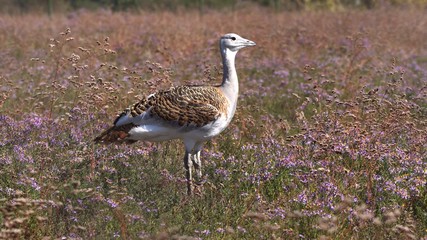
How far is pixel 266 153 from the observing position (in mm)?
6539

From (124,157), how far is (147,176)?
15.1 inches

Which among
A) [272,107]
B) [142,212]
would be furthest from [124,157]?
[272,107]

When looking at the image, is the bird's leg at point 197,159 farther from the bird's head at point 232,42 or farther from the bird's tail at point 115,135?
the bird's head at point 232,42

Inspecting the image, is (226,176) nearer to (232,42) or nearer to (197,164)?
(197,164)

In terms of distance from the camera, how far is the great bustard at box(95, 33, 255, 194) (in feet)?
19.9

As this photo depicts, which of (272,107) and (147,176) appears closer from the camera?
(147,176)

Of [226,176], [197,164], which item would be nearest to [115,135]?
[197,164]

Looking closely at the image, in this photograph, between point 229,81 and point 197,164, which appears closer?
point 197,164

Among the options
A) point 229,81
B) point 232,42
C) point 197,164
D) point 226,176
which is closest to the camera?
point 226,176

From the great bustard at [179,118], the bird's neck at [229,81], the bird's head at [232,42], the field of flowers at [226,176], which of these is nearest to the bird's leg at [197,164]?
the great bustard at [179,118]

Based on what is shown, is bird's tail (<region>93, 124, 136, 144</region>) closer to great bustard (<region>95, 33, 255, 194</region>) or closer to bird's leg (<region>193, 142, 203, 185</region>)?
great bustard (<region>95, 33, 255, 194</region>)

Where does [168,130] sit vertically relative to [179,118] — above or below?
below

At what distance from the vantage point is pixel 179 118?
6.05 metres

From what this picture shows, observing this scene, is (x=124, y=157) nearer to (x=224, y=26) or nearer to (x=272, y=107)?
(x=272, y=107)
